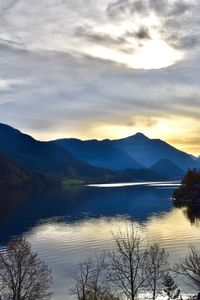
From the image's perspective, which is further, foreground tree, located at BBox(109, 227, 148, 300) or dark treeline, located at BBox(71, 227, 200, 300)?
dark treeline, located at BBox(71, 227, 200, 300)

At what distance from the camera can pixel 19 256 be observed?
74188mm

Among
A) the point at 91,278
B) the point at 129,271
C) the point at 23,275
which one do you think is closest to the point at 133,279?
the point at 129,271

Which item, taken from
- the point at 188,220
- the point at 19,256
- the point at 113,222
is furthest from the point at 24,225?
the point at 19,256

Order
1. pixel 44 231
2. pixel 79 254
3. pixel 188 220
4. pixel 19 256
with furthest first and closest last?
pixel 188 220, pixel 44 231, pixel 79 254, pixel 19 256

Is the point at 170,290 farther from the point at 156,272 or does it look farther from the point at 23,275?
the point at 23,275

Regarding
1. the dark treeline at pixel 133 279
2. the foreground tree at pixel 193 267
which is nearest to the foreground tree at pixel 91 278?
the dark treeline at pixel 133 279

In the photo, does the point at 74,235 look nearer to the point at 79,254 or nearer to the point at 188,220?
the point at 79,254

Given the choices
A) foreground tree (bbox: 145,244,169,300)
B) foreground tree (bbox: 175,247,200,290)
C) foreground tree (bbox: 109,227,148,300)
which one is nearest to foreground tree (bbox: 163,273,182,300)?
foreground tree (bbox: 145,244,169,300)

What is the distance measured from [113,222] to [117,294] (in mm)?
119981

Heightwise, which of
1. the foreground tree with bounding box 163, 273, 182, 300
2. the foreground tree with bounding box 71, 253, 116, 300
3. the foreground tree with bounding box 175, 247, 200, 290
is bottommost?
the foreground tree with bounding box 71, 253, 116, 300

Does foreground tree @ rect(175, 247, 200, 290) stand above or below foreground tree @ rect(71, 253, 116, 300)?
above

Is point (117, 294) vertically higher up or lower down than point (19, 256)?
lower down

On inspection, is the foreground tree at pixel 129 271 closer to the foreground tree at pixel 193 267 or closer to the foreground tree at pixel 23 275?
the foreground tree at pixel 193 267

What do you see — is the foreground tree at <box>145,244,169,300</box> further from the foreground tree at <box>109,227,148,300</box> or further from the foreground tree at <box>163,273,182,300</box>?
the foreground tree at <box>163,273,182,300</box>
